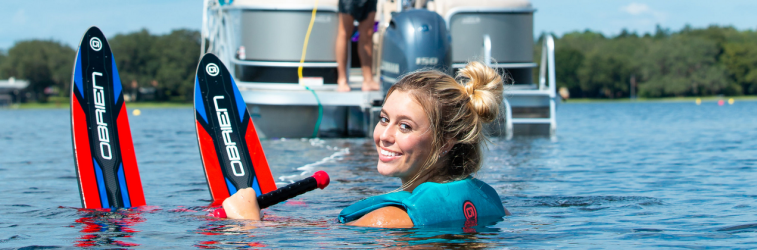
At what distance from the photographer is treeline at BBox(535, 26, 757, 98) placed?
90312 mm

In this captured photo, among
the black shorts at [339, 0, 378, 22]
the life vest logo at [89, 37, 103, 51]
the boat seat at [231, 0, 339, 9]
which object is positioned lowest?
the life vest logo at [89, 37, 103, 51]

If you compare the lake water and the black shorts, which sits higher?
the black shorts

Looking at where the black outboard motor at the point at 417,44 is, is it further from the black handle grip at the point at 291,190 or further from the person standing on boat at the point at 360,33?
the black handle grip at the point at 291,190

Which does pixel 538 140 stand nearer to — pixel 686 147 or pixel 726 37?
pixel 686 147

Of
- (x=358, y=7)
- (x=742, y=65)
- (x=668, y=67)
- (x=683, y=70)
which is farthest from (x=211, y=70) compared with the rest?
(x=668, y=67)

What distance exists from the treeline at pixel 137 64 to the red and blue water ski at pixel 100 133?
Result: 80534 mm

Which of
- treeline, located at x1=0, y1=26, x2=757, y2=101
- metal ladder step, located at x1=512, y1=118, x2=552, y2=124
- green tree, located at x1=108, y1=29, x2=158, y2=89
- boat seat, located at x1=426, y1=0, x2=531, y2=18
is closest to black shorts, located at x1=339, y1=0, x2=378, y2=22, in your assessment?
boat seat, located at x1=426, y1=0, x2=531, y2=18

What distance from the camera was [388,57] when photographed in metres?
9.51

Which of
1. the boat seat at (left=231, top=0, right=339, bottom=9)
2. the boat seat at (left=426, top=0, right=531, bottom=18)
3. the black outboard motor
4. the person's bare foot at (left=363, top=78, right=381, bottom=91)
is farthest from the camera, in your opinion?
the boat seat at (left=426, top=0, right=531, bottom=18)

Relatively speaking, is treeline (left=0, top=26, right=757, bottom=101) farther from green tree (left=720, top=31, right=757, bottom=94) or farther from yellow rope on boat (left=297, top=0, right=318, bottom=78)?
yellow rope on boat (left=297, top=0, right=318, bottom=78)

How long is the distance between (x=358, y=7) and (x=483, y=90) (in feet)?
23.8

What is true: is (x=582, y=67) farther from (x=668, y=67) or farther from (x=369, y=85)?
(x=369, y=85)

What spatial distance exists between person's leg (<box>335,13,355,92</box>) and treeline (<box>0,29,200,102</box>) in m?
75.7

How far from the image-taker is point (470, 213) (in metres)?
2.92
